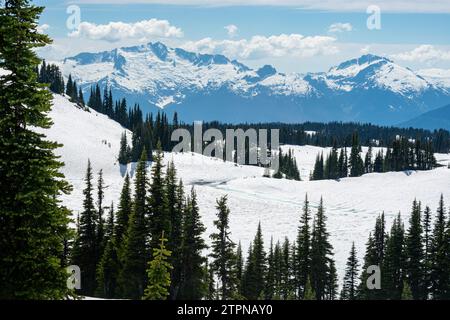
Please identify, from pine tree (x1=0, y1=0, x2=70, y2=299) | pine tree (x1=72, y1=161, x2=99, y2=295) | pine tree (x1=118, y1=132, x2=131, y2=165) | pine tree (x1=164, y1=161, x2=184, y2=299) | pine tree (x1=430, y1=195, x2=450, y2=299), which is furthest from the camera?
pine tree (x1=118, y1=132, x2=131, y2=165)

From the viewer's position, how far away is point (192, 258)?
39656 millimetres

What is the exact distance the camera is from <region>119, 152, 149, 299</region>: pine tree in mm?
39031

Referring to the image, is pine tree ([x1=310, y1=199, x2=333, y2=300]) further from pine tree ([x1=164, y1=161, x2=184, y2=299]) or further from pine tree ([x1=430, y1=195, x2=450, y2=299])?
pine tree ([x1=164, y1=161, x2=184, y2=299])

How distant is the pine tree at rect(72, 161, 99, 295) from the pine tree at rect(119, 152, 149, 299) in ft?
25.0

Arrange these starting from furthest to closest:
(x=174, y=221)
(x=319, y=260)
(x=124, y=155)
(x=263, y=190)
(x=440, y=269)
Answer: (x=124, y=155) < (x=263, y=190) < (x=319, y=260) < (x=440, y=269) < (x=174, y=221)

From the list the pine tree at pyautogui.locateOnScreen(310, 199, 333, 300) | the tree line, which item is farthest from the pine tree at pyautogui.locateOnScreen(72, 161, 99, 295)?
the tree line

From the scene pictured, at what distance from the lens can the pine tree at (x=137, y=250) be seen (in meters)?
39.0

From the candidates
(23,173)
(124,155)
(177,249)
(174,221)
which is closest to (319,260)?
(177,249)

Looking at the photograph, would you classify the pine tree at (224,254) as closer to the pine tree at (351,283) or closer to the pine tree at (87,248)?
the pine tree at (87,248)

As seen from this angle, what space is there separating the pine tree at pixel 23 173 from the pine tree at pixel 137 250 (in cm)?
2120

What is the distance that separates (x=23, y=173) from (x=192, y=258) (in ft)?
78.2

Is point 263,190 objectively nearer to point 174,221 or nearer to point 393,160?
point 393,160

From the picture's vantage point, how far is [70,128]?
6176 inches
